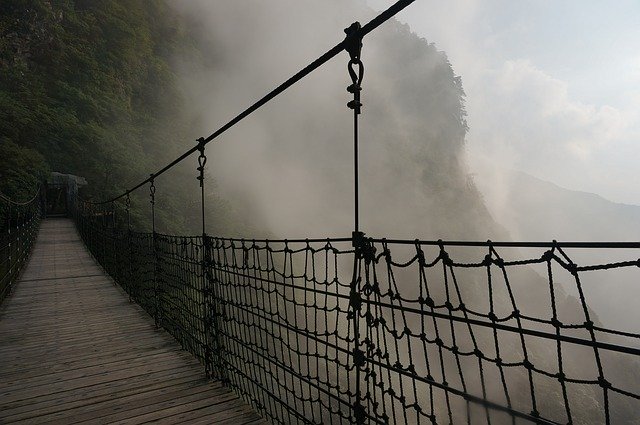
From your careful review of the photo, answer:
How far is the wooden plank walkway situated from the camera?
9.28 feet

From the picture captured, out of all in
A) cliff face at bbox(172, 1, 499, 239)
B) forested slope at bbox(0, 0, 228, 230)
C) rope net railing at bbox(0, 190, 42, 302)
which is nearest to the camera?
rope net railing at bbox(0, 190, 42, 302)

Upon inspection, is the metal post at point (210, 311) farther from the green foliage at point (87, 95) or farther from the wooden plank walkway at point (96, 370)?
the green foliage at point (87, 95)

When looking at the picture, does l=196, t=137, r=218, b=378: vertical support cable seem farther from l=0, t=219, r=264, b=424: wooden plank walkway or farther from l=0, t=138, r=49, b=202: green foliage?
l=0, t=138, r=49, b=202: green foliage

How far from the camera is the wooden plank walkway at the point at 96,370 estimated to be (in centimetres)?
283

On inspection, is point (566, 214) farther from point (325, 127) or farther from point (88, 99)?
point (88, 99)

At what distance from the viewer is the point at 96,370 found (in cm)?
368

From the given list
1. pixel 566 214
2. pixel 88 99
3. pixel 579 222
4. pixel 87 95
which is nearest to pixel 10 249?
pixel 88 99

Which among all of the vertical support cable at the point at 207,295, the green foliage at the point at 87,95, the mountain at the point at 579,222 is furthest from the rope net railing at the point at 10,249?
the mountain at the point at 579,222

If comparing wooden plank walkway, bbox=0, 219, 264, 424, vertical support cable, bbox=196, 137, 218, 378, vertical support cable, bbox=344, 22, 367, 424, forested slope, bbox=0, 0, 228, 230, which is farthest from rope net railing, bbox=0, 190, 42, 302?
vertical support cable, bbox=344, 22, 367, 424

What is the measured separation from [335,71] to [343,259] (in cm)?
3095

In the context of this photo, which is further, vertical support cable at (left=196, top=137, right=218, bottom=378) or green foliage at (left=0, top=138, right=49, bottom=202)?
green foliage at (left=0, top=138, right=49, bottom=202)

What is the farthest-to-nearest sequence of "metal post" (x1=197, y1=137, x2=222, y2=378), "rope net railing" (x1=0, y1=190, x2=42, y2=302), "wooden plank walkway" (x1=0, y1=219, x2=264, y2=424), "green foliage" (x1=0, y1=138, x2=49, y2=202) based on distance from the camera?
"green foliage" (x1=0, y1=138, x2=49, y2=202)
"rope net railing" (x1=0, y1=190, x2=42, y2=302)
"metal post" (x1=197, y1=137, x2=222, y2=378)
"wooden plank walkway" (x1=0, y1=219, x2=264, y2=424)

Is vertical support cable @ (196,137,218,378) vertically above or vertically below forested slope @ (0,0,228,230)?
below

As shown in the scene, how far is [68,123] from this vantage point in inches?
833
